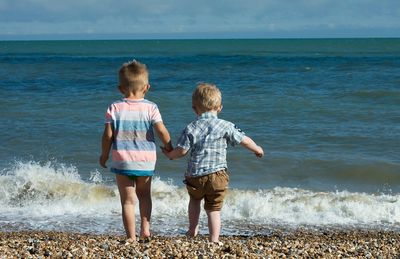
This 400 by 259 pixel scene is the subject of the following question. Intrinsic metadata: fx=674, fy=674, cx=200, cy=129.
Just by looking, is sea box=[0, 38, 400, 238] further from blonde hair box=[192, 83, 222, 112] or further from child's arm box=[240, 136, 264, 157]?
blonde hair box=[192, 83, 222, 112]

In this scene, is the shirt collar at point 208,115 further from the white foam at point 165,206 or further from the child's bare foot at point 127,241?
the white foam at point 165,206

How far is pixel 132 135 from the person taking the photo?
5234mm

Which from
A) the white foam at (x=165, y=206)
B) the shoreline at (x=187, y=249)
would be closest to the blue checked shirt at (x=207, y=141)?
the shoreline at (x=187, y=249)

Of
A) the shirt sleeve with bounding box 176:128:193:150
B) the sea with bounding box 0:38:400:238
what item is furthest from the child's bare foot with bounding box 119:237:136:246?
the sea with bounding box 0:38:400:238

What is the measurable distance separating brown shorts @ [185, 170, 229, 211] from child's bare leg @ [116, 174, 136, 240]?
0.46 m

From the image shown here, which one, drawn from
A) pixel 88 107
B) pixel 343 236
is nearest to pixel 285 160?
pixel 343 236

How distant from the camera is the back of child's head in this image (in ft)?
17.3

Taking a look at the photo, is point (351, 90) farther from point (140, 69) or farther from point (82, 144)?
point (140, 69)

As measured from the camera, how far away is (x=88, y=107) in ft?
60.1

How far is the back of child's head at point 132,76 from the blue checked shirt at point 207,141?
0.51 meters

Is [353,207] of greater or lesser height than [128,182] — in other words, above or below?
below

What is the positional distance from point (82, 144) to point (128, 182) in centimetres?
753

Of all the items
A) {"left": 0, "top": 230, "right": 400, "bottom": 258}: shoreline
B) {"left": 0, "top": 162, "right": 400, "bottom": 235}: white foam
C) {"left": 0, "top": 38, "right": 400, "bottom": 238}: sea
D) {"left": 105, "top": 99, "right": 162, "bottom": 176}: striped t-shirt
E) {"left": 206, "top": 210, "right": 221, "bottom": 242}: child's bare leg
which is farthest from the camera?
{"left": 0, "top": 38, "right": 400, "bottom": 238}: sea

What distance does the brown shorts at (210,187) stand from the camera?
5348mm
